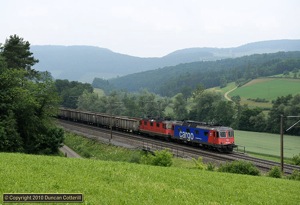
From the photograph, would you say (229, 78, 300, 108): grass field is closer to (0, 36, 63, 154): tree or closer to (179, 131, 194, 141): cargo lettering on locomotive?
(179, 131, 194, 141): cargo lettering on locomotive

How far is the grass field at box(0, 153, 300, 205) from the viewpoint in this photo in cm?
1641

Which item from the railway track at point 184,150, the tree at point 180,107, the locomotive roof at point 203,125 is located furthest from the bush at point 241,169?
the tree at point 180,107

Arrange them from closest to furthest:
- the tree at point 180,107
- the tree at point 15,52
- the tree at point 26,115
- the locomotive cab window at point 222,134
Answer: the tree at point 26,115
the locomotive cab window at point 222,134
the tree at point 15,52
the tree at point 180,107

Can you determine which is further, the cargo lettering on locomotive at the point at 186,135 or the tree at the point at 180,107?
the tree at the point at 180,107

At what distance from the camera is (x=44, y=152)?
51.4 m

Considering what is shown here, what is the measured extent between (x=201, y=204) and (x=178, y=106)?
11430cm

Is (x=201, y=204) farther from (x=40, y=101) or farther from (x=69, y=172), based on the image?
(x=40, y=101)

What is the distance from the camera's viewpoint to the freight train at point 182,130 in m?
52.1

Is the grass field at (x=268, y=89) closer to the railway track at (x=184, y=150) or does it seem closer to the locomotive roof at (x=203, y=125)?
the railway track at (x=184, y=150)

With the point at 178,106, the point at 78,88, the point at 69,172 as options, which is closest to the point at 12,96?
the point at 69,172

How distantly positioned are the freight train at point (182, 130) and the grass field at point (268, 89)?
247ft

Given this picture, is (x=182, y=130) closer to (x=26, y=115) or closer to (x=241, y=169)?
(x=241, y=169)

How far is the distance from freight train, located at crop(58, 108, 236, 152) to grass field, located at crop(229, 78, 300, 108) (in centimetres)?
7522

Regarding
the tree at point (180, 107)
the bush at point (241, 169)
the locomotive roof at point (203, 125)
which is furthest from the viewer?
the tree at point (180, 107)
